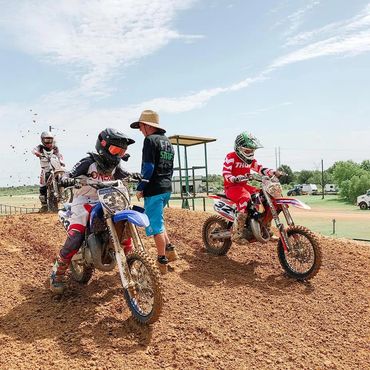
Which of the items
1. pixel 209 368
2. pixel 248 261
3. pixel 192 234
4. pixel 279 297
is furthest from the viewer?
pixel 192 234

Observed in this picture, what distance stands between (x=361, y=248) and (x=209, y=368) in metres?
6.07

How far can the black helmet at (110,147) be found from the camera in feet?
Answer: 14.3

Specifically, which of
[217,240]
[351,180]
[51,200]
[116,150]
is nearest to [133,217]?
[116,150]

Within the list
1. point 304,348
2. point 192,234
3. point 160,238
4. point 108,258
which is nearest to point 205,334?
point 304,348

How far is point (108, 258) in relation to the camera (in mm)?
4398

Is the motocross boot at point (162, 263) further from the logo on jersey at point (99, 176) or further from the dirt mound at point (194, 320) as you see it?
the logo on jersey at point (99, 176)

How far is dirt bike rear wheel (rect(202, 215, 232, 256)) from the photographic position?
7.09m

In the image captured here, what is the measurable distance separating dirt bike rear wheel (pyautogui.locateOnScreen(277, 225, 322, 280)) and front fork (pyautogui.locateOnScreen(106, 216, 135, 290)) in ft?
9.74

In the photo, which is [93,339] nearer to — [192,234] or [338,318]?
[338,318]

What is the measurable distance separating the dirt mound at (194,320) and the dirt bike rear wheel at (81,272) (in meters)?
0.12

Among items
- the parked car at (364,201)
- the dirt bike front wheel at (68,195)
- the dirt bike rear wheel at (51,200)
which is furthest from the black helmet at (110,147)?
the parked car at (364,201)

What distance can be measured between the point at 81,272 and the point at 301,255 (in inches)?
130

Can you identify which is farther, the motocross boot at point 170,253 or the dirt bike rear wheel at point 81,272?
the motocross boot at point 170,253

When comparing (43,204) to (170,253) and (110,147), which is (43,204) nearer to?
(170,253)
